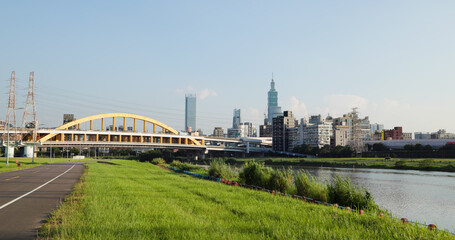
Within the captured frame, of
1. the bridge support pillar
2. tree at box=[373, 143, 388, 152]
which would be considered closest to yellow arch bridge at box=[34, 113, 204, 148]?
the bridge support pillar

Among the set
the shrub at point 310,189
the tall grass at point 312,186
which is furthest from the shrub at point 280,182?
the shrub at point 310,189

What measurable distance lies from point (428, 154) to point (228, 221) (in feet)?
432

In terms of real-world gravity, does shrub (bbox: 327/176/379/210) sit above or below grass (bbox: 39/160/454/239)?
below

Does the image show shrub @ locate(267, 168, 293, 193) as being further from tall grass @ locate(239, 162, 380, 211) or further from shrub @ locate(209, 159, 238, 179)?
shrub @ locate(209, 159, 238, 179)

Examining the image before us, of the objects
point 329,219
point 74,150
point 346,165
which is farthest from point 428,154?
point 74,150

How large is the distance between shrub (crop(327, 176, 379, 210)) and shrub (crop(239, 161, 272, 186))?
6.54m

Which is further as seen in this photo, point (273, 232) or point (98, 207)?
point (98, 207)

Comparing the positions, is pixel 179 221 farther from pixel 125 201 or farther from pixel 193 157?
pixel 193 157

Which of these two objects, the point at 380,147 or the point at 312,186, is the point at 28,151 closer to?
the point at 312,186

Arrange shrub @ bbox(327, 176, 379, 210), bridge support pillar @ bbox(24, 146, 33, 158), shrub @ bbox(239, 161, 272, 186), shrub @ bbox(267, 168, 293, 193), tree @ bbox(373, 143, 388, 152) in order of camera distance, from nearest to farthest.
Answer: shrub @ bbox(327, 176, 379, 210) < shrub @ bbox(267, 168, 293, 193) < shrub @ bbox(239, 161, 272, 186) < bridge support pillar @ bbox(24, 146, 33, 158) < tree @ bbox(373, 143, 388, 152)

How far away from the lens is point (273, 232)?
29.1 ft

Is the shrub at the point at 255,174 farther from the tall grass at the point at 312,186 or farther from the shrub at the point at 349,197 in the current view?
the shrub at the point at 349,197

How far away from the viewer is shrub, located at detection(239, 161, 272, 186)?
24516mm

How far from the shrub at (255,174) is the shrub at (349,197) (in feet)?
21.5
